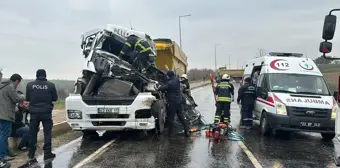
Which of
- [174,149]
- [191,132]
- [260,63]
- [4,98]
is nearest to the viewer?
[4,98]

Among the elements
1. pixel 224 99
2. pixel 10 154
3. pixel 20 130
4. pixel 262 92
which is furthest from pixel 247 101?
pixel 10 154

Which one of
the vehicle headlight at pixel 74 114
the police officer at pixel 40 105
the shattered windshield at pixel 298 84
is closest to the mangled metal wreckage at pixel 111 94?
the vehicle headlight at pixel 74 114

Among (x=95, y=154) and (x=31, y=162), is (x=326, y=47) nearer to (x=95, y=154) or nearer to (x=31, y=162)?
(x=95, y=154)

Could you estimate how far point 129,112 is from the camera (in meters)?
8.91

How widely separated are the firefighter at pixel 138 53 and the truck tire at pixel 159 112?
111cm

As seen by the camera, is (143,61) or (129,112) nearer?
(129,112)

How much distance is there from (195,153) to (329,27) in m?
3.51

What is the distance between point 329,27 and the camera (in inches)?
267

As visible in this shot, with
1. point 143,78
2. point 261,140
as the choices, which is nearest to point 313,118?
point 261,140

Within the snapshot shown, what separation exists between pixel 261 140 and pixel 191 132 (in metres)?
1.96

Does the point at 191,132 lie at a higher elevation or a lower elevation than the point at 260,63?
lower

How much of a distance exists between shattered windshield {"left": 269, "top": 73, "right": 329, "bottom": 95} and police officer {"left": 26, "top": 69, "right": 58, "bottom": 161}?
5949 mm

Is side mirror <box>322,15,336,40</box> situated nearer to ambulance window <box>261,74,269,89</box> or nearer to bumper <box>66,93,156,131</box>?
ambulance window <box>261,74,269,89</box>

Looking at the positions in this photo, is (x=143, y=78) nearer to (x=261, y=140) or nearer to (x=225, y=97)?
(x=225, y=97)
